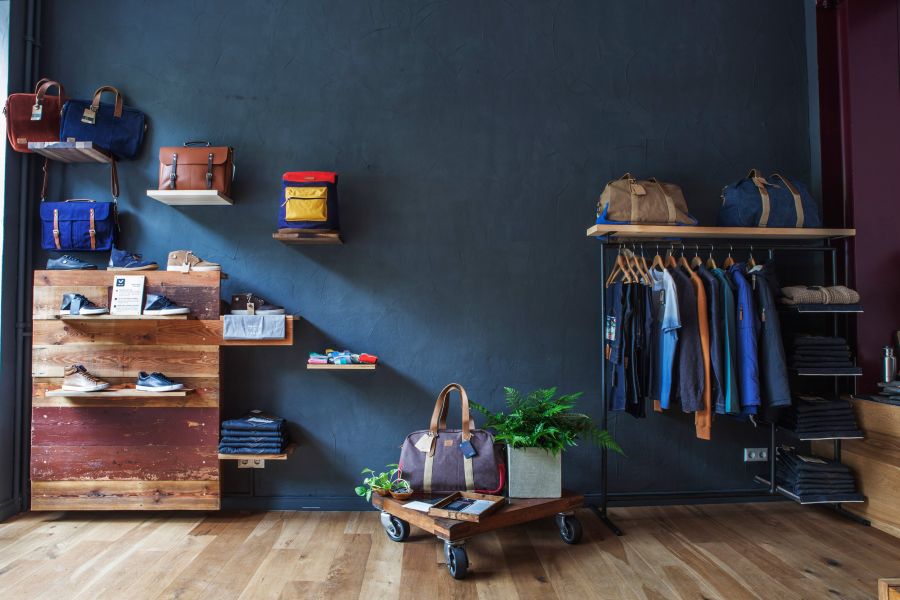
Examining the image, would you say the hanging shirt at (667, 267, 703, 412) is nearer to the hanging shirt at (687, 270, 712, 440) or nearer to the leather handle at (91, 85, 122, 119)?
the hanging shirt at (687, 270, 712, 440)

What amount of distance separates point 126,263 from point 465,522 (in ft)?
7.89

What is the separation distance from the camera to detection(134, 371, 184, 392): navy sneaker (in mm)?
3127

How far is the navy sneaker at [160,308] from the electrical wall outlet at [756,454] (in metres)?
3.54

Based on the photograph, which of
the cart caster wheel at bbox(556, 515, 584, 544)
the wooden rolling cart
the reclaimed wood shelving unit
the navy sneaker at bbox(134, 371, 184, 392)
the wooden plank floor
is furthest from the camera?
the reclaimed wood shelving unit

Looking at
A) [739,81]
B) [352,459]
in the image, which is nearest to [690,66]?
[739,81]

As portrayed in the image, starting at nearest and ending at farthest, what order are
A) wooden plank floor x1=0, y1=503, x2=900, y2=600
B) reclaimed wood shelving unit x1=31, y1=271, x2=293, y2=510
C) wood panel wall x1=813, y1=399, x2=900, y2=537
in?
1. wooden plank floor x1=0, y1=503, x2=900, y2=600
2. wood panel wall x1=813, y1=399, x2=900, y2=537
3. reclaimed wood shelving unit x1=31, y1=271, x2=293, y2=510

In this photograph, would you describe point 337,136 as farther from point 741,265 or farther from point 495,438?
point 741,265

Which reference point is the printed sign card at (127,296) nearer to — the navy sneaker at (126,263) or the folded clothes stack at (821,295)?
the navy sneaker at (126,263)

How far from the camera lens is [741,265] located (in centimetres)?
324

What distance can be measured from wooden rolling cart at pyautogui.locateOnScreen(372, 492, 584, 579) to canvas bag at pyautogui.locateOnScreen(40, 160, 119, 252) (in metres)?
2.26

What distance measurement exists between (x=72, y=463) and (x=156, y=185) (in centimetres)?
172

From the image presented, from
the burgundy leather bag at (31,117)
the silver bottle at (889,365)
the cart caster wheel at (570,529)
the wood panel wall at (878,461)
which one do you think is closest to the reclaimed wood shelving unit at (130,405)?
the burgundy leather bag at (31,117)

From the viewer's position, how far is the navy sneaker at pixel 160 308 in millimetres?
3133

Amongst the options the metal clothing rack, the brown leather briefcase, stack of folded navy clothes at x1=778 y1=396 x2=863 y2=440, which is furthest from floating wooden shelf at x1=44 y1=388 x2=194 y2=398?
stack of folded navy clothes at x1=778 y1=396 x2=863 y2=440
